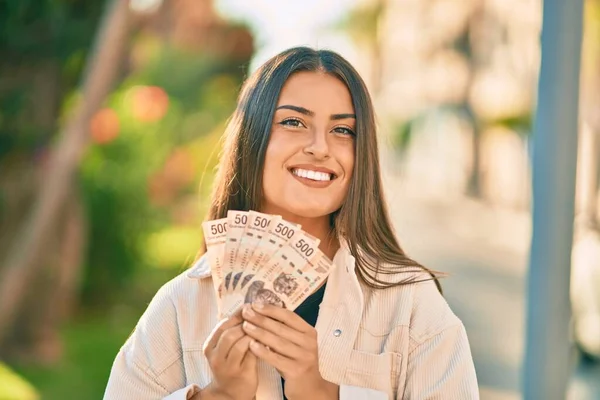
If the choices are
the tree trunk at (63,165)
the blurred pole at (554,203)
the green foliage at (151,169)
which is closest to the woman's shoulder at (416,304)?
the blurred pole at (554,203)

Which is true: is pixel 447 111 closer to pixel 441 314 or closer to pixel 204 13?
pixel 204 13

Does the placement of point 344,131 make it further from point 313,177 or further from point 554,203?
point 554,203

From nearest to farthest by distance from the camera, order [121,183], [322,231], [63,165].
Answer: [322,231] → [63,165] → [121,183]

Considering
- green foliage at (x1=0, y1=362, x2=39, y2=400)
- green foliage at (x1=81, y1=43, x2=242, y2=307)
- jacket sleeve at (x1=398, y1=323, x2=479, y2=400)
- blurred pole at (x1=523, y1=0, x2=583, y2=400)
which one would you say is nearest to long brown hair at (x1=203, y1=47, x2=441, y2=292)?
jacket sleeve at (x1=398, y1=323, x2=479, y2=400)

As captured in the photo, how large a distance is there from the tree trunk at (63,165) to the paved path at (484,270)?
230cm

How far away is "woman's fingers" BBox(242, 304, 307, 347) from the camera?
229cm

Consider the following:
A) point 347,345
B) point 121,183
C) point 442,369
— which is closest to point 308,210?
point 347,345

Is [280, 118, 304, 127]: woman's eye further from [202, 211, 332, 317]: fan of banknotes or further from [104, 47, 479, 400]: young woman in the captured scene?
[202, 211, 332, 317]: fan of banknotes

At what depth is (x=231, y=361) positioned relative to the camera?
91.0 inches

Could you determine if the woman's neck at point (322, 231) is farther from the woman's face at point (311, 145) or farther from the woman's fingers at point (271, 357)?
the woman's fingers at point (271, 357)

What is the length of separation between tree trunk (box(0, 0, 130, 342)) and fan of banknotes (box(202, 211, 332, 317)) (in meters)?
4.86

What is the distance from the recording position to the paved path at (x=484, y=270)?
8.49 metres

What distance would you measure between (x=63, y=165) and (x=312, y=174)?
5.02 meters

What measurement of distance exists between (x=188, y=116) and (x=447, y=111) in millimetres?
23063
